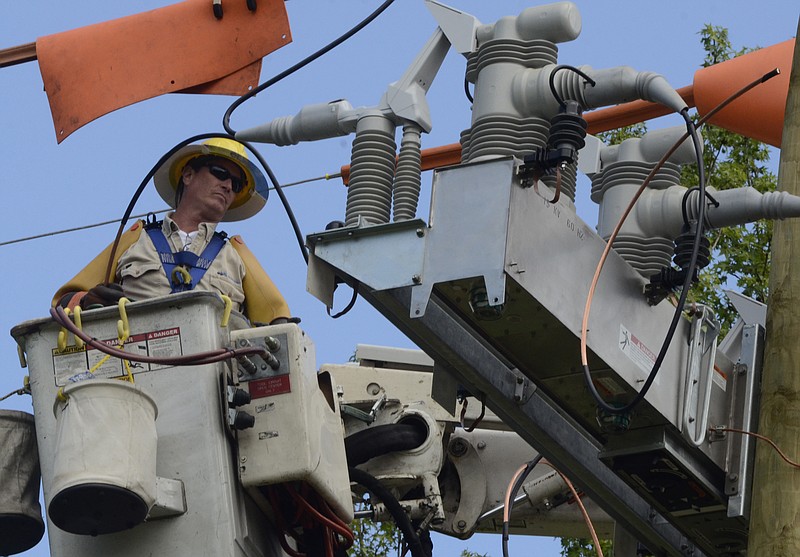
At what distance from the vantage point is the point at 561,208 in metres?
6.89

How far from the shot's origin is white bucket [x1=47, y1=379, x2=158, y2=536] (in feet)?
20.6

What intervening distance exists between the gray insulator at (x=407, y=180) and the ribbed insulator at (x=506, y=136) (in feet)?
0.67

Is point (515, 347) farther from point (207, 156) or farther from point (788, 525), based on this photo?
point (207, 156)

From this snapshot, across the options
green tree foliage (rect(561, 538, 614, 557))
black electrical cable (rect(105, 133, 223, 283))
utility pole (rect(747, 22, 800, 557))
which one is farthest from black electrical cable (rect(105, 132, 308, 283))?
green tree foliage (rect(561, 538, 614, 557))

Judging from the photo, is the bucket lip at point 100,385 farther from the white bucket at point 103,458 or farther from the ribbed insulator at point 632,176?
the ribbed insulator at point 632,176

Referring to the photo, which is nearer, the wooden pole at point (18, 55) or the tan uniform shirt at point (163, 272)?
the tan uniform shirt at point (163, 272)

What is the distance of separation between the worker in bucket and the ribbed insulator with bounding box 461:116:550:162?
50.7 inches

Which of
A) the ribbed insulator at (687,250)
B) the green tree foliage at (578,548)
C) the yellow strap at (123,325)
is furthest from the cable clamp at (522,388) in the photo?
the green tree foliage at (578,548)

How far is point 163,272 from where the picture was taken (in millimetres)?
7844

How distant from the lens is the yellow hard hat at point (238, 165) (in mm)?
8469

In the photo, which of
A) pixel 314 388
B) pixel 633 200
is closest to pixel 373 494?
pixel 314 388

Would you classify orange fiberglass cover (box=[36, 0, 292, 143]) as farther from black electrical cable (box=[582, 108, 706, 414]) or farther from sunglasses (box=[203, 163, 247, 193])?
black electrical cable (box=[582, 108, 706, 414])

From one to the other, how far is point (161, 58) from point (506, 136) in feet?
7.70

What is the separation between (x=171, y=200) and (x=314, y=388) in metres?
2.00
